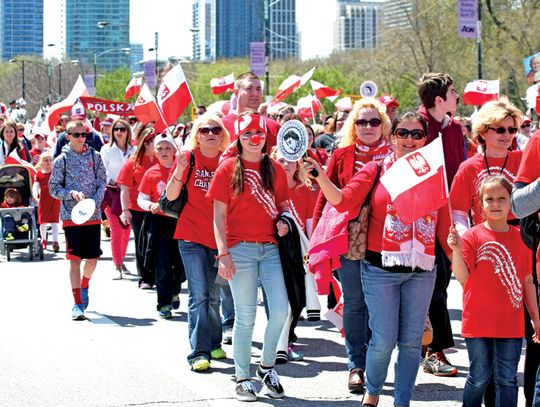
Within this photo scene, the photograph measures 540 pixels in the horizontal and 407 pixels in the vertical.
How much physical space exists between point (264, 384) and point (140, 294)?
501 cm

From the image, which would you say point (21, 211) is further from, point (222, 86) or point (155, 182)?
point (222, 86)

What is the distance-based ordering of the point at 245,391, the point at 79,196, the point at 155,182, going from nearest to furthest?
the point at 245,391, the point at 79,196, the point at 155,182

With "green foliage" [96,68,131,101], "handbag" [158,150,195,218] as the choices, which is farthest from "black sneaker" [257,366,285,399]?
"green foliage" [96,68,131,101]

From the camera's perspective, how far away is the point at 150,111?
888cm

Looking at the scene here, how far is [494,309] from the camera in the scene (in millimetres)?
5672

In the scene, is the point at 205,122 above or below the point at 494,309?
above

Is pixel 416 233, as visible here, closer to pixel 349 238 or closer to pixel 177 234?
pixel 349 238

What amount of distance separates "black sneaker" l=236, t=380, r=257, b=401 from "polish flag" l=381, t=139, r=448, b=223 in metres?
1.70

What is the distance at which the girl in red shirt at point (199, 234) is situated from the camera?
7.74m

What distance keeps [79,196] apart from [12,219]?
5476 mm

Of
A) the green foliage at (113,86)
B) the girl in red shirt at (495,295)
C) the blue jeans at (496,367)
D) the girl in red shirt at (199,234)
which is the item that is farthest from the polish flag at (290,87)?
the green foliage at (113,86)

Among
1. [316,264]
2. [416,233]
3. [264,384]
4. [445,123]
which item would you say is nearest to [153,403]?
[264,384]

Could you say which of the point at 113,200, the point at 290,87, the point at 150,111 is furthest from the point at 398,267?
the point at 290,87

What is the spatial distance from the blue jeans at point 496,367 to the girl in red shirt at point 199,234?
98.8 inches
